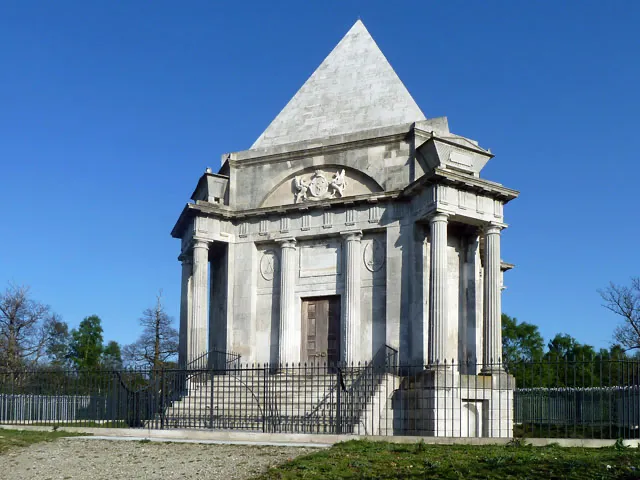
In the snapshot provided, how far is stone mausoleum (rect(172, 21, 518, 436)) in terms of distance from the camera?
2370 centimetres

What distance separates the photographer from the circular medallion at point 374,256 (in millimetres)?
24916

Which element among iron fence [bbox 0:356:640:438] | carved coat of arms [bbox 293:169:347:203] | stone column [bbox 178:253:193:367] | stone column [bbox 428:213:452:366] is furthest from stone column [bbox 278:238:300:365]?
stone column [bbox 428:213:452:366]

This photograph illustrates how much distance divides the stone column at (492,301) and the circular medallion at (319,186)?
5.30m

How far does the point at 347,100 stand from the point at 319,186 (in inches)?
137

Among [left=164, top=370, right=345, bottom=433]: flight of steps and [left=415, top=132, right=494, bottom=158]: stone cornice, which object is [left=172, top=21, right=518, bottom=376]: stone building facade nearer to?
[left=415, top=132, right=494, bottom=158]: stone cornice

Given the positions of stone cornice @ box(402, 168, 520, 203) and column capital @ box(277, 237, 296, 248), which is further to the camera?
column capital @ box(277, 237, 296, 248)

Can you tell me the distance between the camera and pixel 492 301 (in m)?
23.6

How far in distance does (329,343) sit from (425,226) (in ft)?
15.8

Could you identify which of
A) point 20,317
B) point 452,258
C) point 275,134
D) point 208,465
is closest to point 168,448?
point 208,465

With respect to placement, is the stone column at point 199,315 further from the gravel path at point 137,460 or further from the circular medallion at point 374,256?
the gravel path at point 137,460

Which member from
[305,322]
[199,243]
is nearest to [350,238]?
[305,322]

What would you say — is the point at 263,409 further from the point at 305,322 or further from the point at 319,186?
the point at 319,186

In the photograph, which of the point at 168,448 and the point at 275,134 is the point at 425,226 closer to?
the point at 275,134

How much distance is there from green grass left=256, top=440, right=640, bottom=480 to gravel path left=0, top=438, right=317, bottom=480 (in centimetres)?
91
